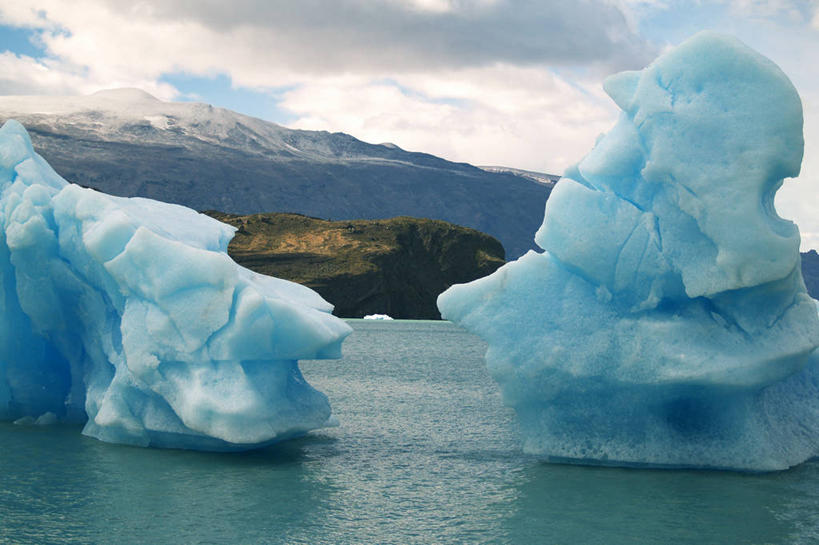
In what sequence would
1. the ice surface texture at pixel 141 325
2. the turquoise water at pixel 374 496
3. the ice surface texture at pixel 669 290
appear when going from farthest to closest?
the ice surface texture at pixel 141 325 < the ice surface texture at pixel 669 290 < the turquoise water at pixel 374 496

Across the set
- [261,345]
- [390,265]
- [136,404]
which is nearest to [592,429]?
[261,345]

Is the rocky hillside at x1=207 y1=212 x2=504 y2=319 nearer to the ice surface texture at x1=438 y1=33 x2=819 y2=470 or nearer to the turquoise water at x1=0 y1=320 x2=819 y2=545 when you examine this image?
the turquoise water at x1=0 y1=320 x2=819 y2=545

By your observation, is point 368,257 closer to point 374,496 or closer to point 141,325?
point 141,325

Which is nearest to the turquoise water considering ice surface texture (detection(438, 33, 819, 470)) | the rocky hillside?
ice surface texture (detection(438, 33, 819, 470))

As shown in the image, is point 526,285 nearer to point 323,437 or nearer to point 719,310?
point 719,310

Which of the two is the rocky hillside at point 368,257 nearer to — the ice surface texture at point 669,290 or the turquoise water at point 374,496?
the turquoise water at point 374,496

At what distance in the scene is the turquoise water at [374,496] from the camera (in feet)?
26.2

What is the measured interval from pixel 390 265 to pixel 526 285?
74.9 meters

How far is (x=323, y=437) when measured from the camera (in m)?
13.1

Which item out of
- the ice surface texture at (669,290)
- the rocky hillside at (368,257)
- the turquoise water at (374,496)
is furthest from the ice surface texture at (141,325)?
the rocky hillside at (368,257)

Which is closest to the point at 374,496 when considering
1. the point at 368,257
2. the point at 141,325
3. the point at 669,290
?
the point at 141,325

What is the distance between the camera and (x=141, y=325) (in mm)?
11227

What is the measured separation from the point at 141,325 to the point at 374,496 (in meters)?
4.03

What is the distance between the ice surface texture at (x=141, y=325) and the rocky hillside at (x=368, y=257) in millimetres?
62838
